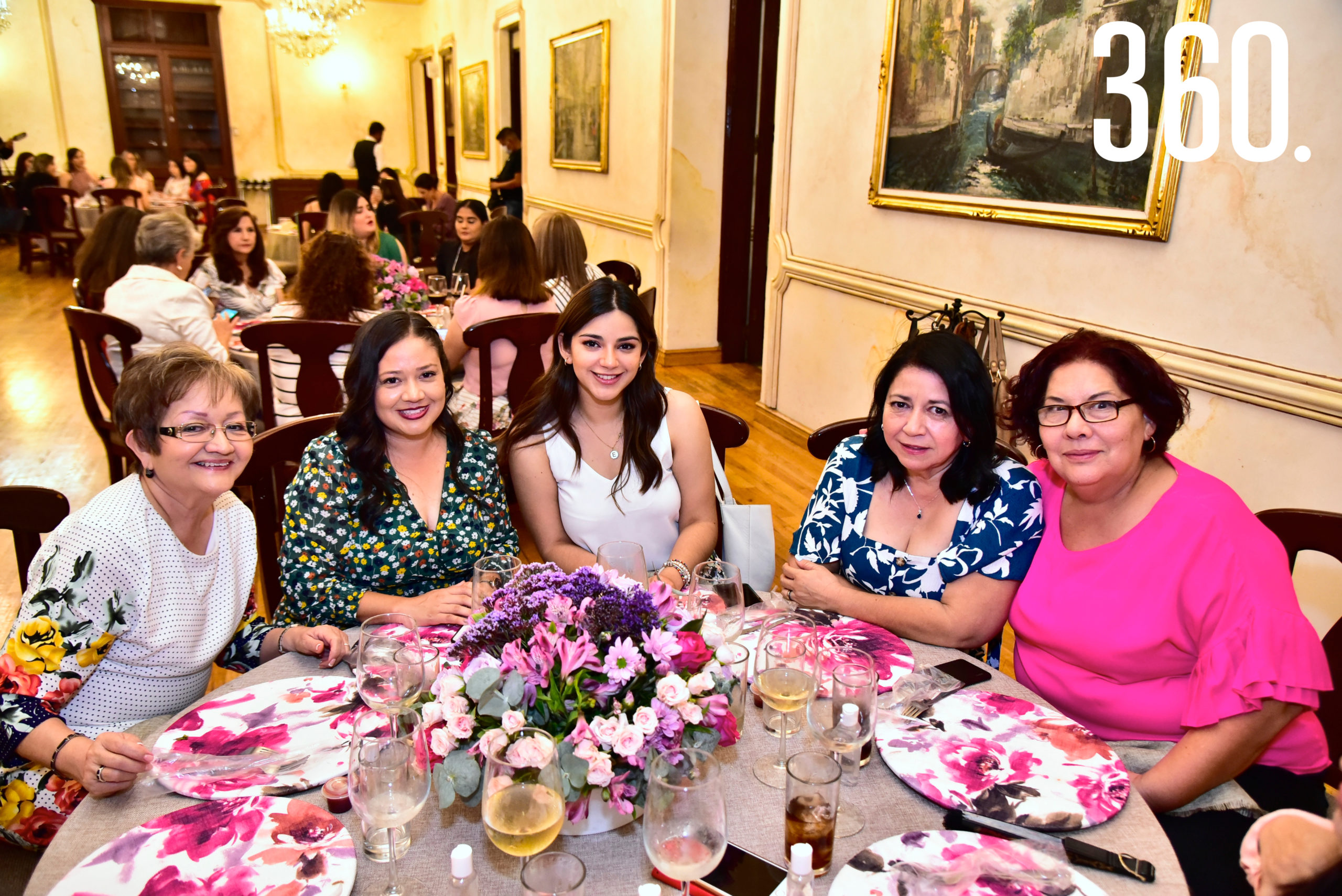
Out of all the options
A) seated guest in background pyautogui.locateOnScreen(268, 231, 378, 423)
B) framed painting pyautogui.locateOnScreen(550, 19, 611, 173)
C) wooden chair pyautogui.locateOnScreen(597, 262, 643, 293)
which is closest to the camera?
seated guest in background pyautogui.locateOnScreen(268, 231, 378, 423)

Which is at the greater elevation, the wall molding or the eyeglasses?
the wall molding

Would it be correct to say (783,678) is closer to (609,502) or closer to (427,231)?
(609,502)

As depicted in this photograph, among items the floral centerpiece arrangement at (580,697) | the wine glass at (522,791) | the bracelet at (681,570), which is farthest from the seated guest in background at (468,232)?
the wine glass at (522,791)

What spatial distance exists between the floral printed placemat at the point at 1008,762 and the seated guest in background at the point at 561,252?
11.2 feet

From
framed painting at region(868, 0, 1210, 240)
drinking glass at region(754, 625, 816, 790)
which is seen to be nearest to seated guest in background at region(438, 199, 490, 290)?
framed painting at region(868, 0, 1210, 240)

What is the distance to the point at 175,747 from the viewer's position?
48.1 inches

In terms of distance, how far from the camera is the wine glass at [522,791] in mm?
928

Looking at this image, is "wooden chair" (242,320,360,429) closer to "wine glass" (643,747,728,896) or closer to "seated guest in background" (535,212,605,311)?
"seated guest in background" (535,212,605,311)

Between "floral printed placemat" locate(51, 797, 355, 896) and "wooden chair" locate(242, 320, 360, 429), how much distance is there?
7.06 feet

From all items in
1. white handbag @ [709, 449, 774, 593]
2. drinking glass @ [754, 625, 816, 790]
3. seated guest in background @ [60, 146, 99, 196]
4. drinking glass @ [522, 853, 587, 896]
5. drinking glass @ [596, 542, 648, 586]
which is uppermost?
seated guest in background @ [60, 146, 99, 196]

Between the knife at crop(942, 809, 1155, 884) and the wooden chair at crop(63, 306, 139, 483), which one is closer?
the knife at crop(942, 809, 1155, 884)

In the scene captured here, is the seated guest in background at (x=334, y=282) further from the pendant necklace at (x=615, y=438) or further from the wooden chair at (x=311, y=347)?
the pendant necklace at (x=615, y=438)

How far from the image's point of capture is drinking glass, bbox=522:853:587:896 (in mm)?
845

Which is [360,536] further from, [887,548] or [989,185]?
[989,185]
